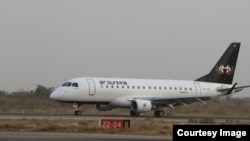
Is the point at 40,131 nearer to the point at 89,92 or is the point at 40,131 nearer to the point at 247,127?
the point at 247,127

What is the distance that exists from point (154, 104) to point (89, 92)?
5.85 m

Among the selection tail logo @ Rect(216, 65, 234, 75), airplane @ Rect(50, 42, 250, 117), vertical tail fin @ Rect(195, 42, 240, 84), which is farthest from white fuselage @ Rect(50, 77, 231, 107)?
tail logo @ Rect(216, 65, 234, 75)

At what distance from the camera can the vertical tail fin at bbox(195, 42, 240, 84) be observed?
192 ft

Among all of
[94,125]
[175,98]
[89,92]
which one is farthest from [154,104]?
[94,125]

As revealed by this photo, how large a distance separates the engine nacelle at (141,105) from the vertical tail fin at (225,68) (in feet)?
27.4

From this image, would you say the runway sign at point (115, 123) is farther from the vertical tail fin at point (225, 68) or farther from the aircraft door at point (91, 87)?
the vertical tail fin at point (225, 68)

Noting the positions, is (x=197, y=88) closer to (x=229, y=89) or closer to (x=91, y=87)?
(x=229, y=89)

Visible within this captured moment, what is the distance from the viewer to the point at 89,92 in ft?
168

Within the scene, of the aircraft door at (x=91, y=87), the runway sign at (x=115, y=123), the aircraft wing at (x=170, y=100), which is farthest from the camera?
the aircraft wing at (x=170, y=100)

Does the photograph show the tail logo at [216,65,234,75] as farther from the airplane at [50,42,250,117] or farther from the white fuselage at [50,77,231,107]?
the white fuselage at [50,77,231,107]

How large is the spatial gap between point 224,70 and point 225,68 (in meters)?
0.26

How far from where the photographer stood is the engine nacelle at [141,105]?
5131cm

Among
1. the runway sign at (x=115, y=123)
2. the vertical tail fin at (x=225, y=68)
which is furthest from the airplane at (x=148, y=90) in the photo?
the runway sign at (x=115, y=123)

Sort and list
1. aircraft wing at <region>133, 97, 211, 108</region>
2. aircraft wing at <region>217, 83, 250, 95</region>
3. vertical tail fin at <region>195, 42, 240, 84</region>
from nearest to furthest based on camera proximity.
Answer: aircraft wing at <region>133, 97, 211, 108</region>
aircraft wing at <region>217, 83, 250, 95</region>
vertical tail fin at <region>195, 42, 240, 84</region>
